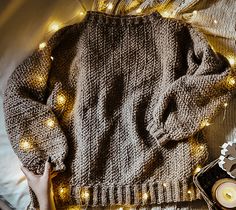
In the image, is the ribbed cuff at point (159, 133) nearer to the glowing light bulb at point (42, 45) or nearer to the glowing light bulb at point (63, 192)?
the glowing light bulb at point (63, 192)

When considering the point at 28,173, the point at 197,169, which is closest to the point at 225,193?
the point at 197,169

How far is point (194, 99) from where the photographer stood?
139cm

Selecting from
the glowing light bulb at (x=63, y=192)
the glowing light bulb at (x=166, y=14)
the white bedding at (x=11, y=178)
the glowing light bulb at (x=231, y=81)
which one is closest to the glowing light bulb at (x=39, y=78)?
the white bedding at (x=11, y=178)

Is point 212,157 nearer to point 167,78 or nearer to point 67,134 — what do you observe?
point 167,78

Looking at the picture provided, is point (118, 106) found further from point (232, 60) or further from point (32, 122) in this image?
point (232, 60)

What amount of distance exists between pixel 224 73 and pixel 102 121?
400mm

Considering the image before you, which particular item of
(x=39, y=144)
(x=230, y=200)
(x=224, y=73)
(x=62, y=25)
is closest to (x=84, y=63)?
(x=62, y=25)

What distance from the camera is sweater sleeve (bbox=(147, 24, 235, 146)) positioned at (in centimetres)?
138

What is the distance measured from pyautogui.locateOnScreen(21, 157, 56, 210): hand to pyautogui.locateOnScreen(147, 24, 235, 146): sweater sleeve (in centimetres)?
34

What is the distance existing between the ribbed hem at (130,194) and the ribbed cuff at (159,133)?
127 millimetres

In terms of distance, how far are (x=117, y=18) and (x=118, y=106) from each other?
0.93ft

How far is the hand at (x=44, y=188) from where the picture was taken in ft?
4.41

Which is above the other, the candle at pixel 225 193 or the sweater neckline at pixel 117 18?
the sweater neckline at pixel 117 18

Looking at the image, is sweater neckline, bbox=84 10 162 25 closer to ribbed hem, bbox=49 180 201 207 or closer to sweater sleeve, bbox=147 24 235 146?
sweater sleeve, bbox=147 24 235 146
